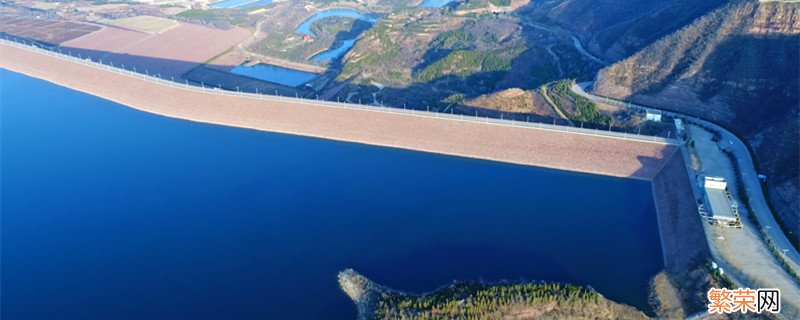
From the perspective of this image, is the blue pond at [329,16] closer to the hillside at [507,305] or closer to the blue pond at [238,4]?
the blue pond at [238,4]

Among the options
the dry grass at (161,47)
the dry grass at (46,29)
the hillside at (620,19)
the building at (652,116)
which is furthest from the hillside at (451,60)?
the dry grass at (46,29)

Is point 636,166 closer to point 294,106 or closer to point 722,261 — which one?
point 722,261

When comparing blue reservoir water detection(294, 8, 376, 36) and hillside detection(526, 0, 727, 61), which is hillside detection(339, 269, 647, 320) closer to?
hillside detection(526, 0, 727, 61)

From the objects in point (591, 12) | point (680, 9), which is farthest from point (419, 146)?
point (591, 12)

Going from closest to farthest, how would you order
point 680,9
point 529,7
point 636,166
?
1. point 636,166
2. point 680,9
3. point 529,7

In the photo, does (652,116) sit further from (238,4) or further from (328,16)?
(238,4)
